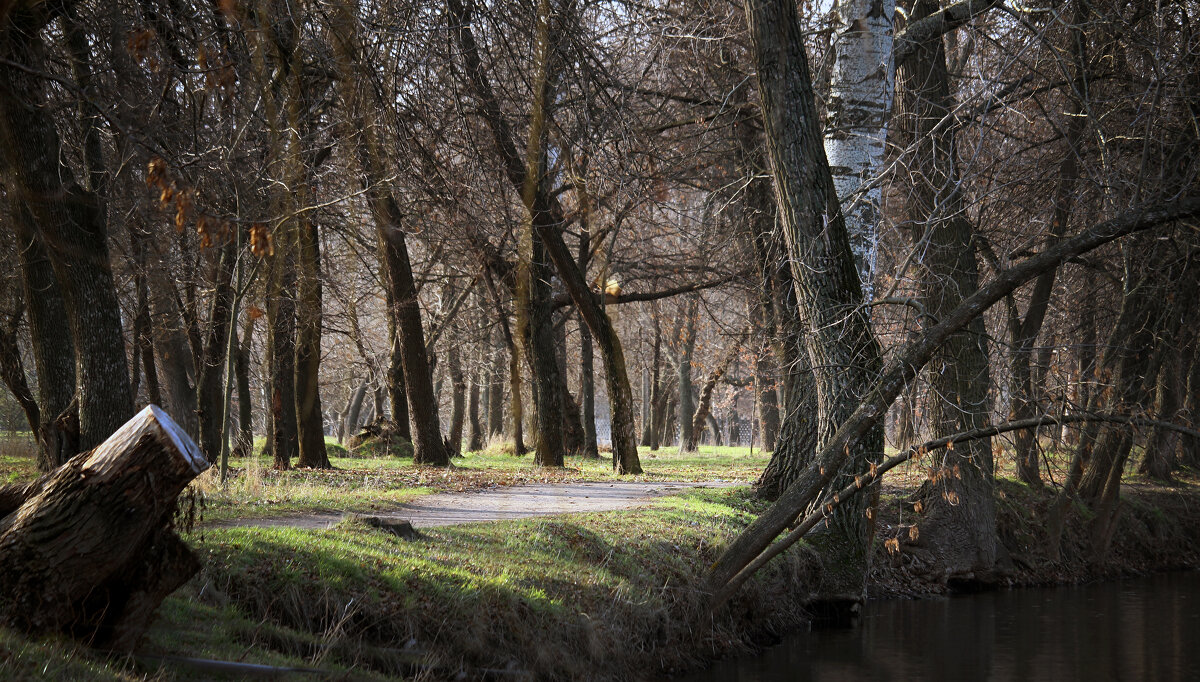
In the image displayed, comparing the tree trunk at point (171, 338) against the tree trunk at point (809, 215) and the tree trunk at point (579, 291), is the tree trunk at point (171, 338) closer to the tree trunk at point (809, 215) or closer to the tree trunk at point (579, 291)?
the tree trunk at point (579, 291)

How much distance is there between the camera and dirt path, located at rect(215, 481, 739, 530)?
346 inches

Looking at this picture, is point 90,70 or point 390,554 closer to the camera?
point 390,554

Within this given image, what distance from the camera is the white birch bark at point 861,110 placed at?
927 centimetres

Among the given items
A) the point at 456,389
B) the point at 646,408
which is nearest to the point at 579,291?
the point at 456,389

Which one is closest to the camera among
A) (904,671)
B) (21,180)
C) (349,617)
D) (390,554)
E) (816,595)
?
(349,617)

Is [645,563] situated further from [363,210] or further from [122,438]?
[363,210]

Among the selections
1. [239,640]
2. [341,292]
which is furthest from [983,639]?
[341,292]

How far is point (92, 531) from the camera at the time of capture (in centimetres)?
452

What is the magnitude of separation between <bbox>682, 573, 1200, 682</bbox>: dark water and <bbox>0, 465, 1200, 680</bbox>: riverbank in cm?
49

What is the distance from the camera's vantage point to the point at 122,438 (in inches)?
180

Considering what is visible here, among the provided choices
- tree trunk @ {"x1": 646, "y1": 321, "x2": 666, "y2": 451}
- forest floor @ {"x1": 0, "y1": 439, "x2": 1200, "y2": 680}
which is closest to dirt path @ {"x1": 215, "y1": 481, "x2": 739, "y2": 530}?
forest floor @ {"x1": 0, "y1": 439, "x2": 1200, "y2": 680}

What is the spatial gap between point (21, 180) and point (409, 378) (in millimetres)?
9506

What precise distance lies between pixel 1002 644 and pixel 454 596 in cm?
645

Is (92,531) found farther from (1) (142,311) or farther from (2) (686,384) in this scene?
(2) (686,384)
